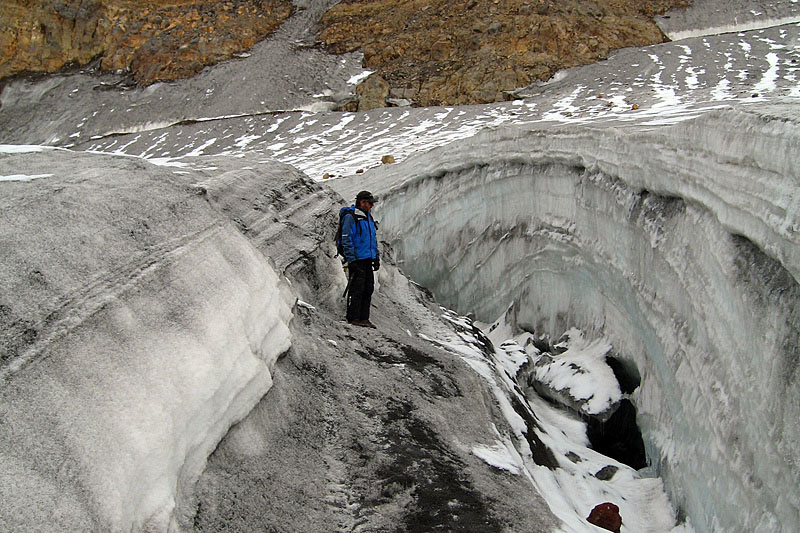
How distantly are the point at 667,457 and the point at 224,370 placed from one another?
10.3 feet

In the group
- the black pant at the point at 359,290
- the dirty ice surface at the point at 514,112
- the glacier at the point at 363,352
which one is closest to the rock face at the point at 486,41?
the dirty ice surface at the point at 514,112

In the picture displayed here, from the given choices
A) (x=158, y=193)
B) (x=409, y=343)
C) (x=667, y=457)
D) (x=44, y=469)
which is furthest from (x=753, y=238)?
(x=44, y=469)

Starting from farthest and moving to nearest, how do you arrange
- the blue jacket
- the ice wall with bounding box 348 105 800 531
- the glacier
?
the blue jacket
the ice wall with bounding box 348 105 800 531
the glacier

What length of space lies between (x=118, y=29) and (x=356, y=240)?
109ft

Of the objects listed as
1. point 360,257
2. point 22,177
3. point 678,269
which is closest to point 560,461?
point 678,269

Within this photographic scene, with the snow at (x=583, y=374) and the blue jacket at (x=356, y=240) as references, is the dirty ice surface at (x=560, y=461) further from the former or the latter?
the blue jacket at (x=356, y=240)

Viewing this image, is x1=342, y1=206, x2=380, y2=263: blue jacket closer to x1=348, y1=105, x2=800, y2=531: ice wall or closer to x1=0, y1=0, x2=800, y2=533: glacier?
x1=0, y1=0, x2=800, y2=533: glacier

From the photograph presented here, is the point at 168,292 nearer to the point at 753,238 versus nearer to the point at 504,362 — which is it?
the point at 753,238

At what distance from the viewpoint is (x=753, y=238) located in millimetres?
3656

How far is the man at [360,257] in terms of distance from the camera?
17.1 ft

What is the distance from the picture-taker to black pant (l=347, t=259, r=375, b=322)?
5195mm

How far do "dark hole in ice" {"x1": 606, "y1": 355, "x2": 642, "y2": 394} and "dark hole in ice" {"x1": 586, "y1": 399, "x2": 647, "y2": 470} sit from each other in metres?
0.17

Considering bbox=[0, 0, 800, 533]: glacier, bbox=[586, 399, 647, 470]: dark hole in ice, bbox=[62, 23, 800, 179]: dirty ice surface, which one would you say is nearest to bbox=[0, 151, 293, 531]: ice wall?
bbox=[0, 0, 800, 533]: glacier

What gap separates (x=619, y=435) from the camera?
18.4ft
